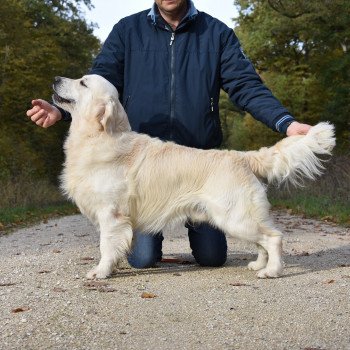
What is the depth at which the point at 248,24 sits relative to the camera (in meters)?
35.1

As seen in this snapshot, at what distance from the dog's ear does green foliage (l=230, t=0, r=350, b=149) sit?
23.4 metres

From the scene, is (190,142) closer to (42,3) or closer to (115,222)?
(115,222)

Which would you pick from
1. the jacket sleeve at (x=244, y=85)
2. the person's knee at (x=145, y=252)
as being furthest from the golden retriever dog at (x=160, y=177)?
the person's knee at (x=145, y=252)

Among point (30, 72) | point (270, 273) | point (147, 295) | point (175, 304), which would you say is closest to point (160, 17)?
point (270, 273)

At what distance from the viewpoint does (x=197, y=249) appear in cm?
654

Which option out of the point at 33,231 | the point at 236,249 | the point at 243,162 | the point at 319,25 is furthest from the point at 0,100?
the point at 243,162

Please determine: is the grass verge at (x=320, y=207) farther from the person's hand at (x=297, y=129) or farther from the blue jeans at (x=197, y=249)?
the person's hand at (x=297, y=129)

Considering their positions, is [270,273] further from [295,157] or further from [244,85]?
[244,85]

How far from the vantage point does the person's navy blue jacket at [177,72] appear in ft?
20.7

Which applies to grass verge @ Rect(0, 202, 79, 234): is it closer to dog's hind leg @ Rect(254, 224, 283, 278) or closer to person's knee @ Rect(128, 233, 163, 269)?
person's knee @ Rect(128, 233, 163, 269)

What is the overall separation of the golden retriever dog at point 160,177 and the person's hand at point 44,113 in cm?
26

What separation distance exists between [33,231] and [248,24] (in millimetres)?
27101

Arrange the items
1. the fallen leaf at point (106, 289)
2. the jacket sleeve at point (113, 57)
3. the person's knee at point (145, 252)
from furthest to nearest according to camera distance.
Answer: the jacket sleeve at point (113, 57)
the person's knee at point (145, 252)
the fallen leaf at point (106, 289)

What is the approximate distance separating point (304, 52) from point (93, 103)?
30.8 meters
